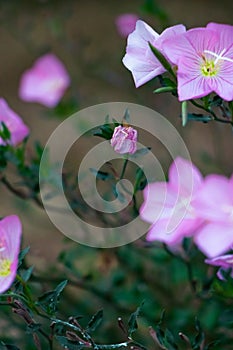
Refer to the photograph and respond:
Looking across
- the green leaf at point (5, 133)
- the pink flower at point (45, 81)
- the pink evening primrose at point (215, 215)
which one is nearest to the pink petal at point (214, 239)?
the pink evening primrose at point (215, 215)

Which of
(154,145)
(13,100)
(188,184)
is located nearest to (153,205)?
(188,184)

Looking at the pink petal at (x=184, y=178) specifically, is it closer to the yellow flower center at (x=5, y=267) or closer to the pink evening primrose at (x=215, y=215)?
the pink evening primrose at (x=215, y=215)

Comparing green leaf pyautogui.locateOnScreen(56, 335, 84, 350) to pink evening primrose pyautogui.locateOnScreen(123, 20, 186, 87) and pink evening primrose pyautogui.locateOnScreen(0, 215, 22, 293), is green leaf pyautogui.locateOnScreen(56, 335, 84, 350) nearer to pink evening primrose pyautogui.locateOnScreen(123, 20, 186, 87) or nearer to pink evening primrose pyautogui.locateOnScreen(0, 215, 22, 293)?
pink evening primrose pyautogui.locateOnScreen(0, 215, 22, 293)

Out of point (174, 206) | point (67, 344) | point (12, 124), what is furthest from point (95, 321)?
point (12, 124)

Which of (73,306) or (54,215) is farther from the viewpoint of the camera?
(54,215)

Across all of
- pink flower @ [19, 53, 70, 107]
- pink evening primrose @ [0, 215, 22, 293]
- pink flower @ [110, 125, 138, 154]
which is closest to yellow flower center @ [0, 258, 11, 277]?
pink evening primrose @ [0, 215, 22, 293]

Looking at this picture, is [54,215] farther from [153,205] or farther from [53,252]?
[153,205]
